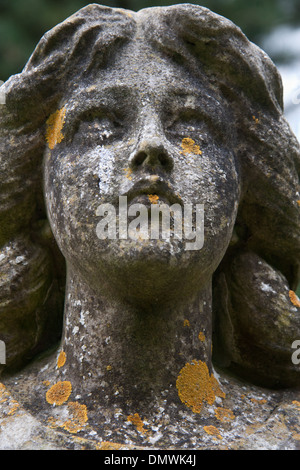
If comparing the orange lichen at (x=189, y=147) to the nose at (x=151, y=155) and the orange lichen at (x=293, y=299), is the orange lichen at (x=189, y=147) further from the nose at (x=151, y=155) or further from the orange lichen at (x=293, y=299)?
the orange lichen at (x=293, y=299)

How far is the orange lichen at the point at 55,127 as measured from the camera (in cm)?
202

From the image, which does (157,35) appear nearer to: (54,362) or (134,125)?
(134,125)

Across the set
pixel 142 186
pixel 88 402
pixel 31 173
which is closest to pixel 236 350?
pixel 88 402

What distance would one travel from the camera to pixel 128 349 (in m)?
1.87

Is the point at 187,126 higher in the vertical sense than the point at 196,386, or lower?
higher

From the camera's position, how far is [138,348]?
1875mm

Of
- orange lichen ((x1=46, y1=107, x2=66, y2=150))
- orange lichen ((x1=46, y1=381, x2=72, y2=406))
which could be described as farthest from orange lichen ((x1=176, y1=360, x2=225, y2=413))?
orange lichen ((x1=46, y1=107, x2=66, y2=150))

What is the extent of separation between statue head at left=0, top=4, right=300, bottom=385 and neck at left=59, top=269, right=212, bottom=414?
0.20 feet

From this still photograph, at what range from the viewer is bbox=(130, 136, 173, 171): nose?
1794 millimetres

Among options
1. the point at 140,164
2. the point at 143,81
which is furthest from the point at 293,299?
the point at 143,81

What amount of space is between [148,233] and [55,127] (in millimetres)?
564

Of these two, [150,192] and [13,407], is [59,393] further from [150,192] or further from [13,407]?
[150,192]
